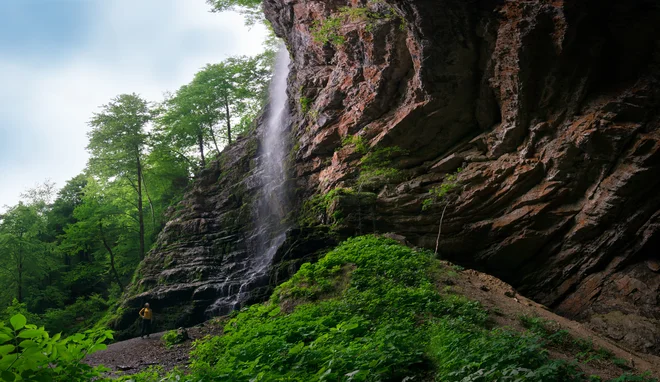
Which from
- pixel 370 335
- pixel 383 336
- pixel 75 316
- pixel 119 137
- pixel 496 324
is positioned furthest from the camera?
pixel 119 137

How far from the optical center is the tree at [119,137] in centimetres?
2339

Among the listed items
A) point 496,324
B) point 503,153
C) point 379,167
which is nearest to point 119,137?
point 379,167

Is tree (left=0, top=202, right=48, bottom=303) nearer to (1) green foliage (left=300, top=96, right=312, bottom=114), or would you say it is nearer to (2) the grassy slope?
(1) green foliage (left=300, top=96, right=312, bottom=114)

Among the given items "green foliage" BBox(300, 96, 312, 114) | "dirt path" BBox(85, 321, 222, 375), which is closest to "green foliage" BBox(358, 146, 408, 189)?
"green foliage" BBox(300, 96, 312, 114)

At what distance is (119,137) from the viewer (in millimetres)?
23547

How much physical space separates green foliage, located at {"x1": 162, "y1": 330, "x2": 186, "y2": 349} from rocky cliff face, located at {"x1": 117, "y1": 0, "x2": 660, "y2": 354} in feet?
8.28

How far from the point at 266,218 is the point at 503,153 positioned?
9.87 metres

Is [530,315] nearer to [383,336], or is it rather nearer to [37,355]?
[383,336]

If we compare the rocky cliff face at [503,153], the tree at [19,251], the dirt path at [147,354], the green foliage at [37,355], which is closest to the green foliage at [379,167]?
the rocky cliff face at [503,153]

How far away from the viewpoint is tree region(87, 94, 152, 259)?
23.4 metres

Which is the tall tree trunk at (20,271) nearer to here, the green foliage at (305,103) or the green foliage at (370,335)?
the green foliage at (305,103)

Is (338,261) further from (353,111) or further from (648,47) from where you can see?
(648,47)

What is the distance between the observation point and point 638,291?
33.1 feet

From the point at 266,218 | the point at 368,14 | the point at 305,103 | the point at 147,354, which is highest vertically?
the point at 368,14
